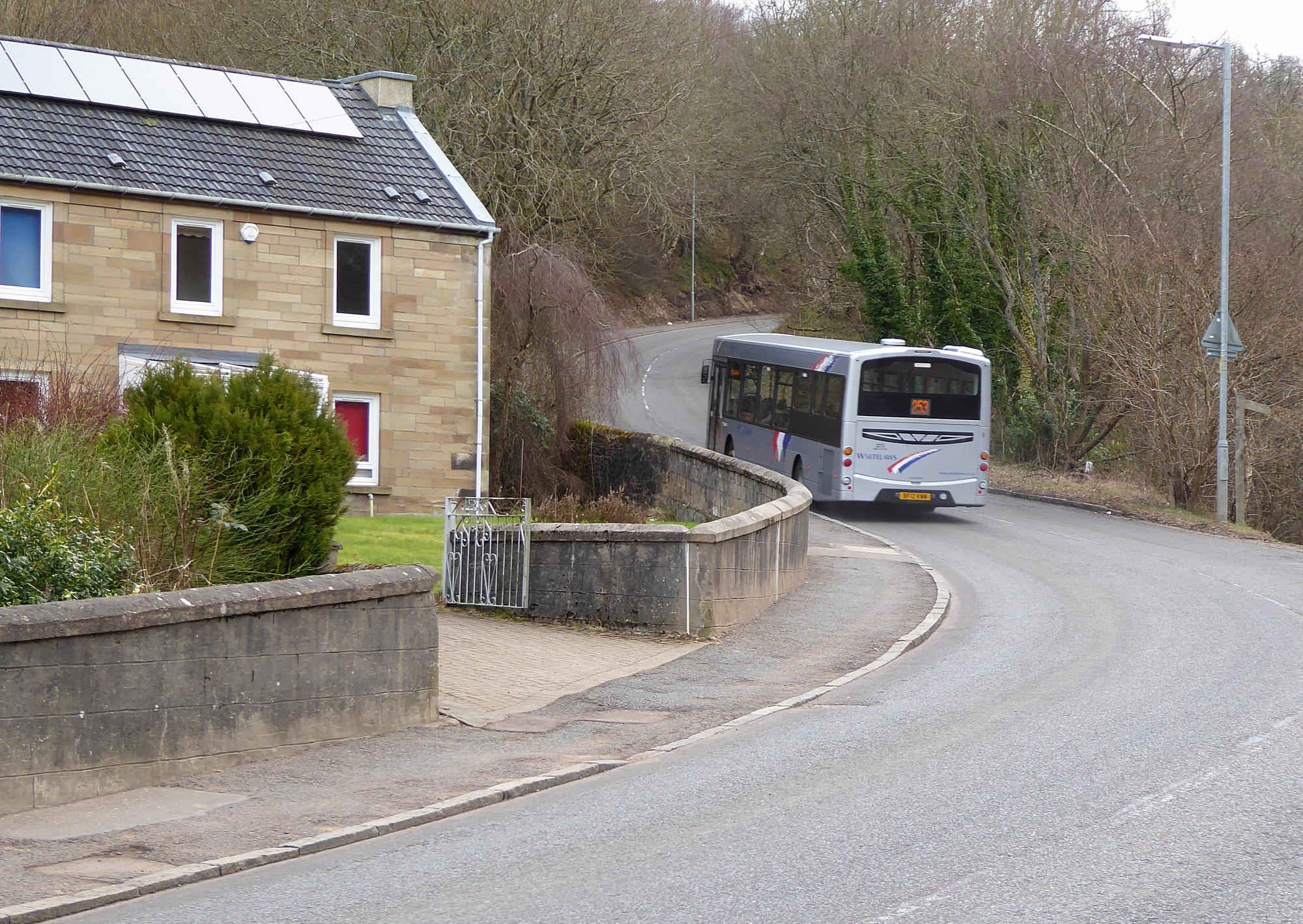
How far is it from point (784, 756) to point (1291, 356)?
21.5 meters

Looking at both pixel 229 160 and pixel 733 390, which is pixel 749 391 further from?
pixel 229 160

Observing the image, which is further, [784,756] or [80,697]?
[784,756]

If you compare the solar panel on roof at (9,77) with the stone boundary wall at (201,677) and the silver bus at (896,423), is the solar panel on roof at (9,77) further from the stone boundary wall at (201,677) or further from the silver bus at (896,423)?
the stone boundary wall at (201,677)

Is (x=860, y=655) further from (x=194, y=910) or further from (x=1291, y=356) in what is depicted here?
(x=1291, y=356)

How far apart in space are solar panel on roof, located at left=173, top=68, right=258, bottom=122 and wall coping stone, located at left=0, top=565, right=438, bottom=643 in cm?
1704

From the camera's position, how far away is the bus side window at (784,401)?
28094 mm

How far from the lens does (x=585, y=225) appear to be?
119 feet

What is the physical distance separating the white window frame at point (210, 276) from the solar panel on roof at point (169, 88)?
2.26 m

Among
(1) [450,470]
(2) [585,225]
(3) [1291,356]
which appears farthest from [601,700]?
(2) [585,225]

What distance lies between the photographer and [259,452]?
11844mm

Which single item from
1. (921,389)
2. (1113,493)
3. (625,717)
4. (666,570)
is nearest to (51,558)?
(625,717)

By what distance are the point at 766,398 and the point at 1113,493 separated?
801 cm

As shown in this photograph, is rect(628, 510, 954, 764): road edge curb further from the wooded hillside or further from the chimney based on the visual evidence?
the chimney

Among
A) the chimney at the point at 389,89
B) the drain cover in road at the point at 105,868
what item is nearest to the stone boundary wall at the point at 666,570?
the drain cover in road at the point at 105,868
